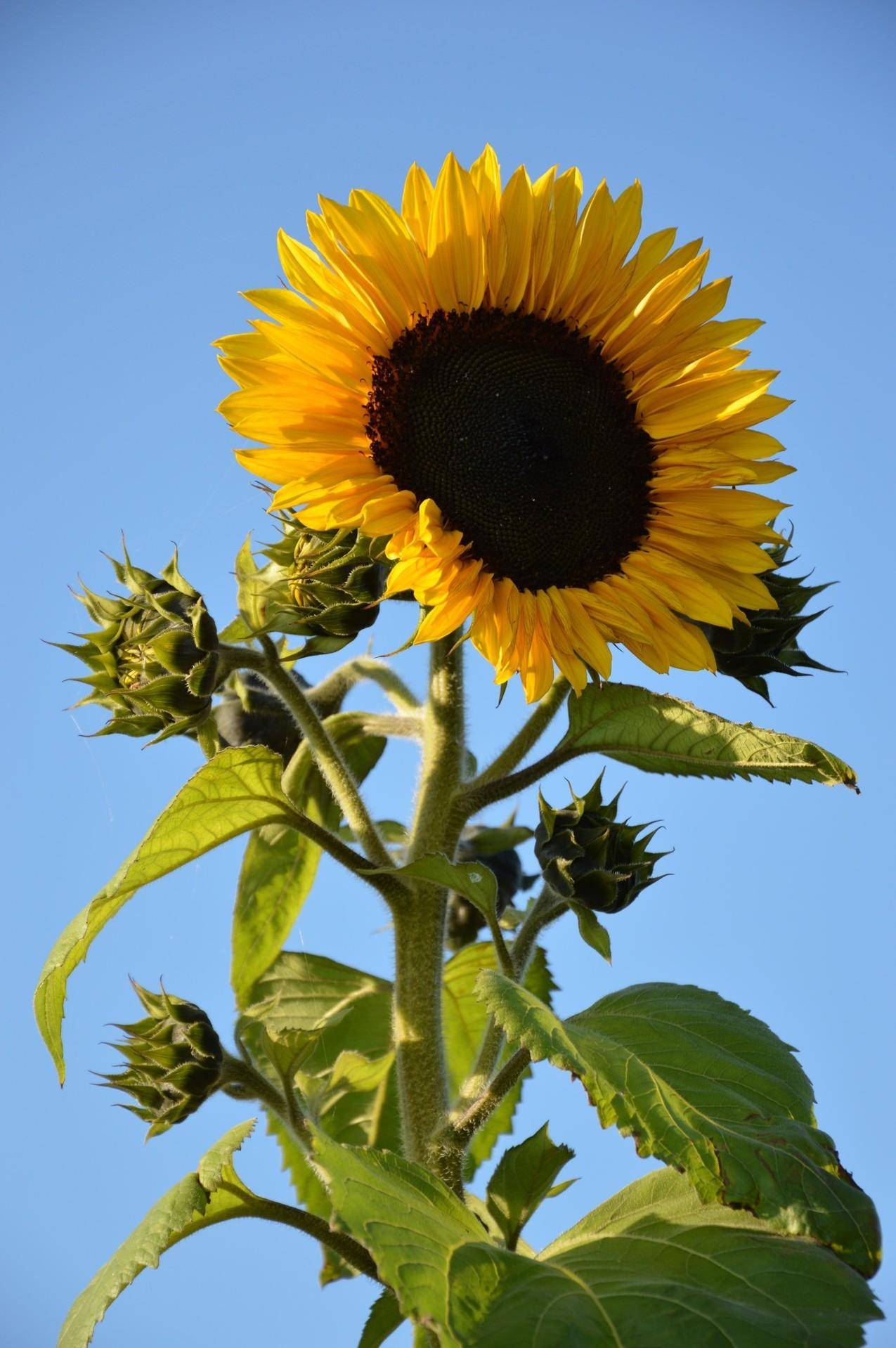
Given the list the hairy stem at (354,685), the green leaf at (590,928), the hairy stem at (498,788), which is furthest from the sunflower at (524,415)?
the hairy stem at (354,685)

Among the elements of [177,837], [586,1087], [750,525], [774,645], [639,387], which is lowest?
[586,1087]

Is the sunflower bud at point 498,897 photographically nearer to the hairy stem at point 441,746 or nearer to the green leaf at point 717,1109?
the hairy stem at point 441,746

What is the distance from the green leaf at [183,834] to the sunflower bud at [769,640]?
0.71 metres

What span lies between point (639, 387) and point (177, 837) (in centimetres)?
104

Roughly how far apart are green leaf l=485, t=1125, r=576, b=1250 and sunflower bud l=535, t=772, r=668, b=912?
0.33m

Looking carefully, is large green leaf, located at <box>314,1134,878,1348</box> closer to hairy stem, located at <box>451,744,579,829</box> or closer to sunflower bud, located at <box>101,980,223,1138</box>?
sunflower bud, located at <box>101,980,223,1138</box>

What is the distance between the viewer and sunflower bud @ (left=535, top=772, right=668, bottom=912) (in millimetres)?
1963

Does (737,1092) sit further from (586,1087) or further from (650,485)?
(650,485)

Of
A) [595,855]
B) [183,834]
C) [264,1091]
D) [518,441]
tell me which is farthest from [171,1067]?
[518,441]

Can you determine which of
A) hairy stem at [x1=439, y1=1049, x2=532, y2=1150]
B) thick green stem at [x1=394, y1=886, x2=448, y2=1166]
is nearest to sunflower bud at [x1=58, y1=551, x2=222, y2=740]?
thick green stem at [x1=394, y1=886, x2=448, y2=1166]

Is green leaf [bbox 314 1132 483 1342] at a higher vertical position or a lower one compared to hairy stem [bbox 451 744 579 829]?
lower

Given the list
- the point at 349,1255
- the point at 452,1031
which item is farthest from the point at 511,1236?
the point at 452,1031

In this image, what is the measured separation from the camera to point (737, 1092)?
1713 millimetres

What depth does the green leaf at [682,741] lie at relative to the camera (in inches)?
72.7
